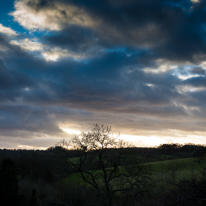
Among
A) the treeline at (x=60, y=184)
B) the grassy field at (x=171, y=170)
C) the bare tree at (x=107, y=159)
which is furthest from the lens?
the grassy field at (x=171, y=170)

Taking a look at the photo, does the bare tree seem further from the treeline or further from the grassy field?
the grassy field

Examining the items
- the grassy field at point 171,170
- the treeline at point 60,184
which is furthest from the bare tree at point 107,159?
the grassy field at point 171,170

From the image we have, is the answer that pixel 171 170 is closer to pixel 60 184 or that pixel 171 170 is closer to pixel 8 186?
pixel 8 186

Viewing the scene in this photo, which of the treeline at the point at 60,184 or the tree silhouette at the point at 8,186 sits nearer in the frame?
the treeline at the point at 60,184

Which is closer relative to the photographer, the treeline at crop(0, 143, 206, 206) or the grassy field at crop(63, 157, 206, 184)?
the treeline at crop(0, 143, 206, 206)

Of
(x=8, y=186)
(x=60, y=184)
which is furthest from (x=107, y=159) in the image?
(x=60, y=184)

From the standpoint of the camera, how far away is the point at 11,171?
37375 millimetres

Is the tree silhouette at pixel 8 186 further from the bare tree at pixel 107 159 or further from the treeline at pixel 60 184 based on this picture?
the bare tree at pixel 107 159

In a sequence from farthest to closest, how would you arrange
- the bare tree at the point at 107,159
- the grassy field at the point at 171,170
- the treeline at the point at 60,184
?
the grassy field at the point at 171,170
the bare tree at the point at 107,159
the treeline at the point at 60,184

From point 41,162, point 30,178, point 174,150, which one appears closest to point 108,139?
point 30,178

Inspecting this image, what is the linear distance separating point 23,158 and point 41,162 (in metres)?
5.79

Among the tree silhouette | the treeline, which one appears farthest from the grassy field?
the tree silhouette

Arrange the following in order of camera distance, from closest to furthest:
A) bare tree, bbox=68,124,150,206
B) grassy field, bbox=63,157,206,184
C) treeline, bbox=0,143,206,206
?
treeline, bbox=0,143,206,206, bare tree, bbox=68,124,150,206, grassy field, bbox=63,157,206,184

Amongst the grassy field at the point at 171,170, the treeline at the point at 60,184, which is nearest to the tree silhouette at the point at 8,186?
the treeline at the point at 60,184
